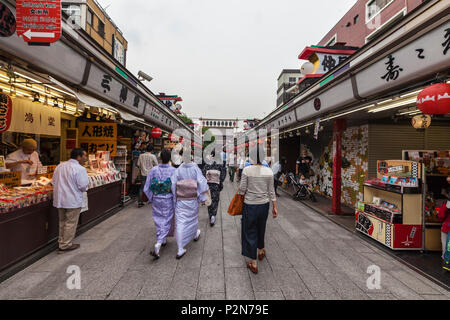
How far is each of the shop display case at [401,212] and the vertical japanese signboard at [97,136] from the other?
8301 millimetres

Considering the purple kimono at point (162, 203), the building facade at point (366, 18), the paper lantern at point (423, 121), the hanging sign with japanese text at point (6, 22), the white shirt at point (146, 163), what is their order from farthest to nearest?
the building facade at point (366, 18) < the white shirt at point (146, 163) < the paper lantern at point (423, 121) < the purple kimono at point (162, 203) < the hanging sign with japanese text at point (6, 22)

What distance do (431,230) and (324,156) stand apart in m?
6.38

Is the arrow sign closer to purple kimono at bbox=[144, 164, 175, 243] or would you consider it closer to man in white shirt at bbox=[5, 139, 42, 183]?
purple kimono at bbox=[144, 164, 175, 243]

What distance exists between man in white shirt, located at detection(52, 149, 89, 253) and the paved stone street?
1.26 ft

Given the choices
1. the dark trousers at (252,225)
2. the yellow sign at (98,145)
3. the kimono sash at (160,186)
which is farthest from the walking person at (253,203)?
the yellow sign at (98,145)

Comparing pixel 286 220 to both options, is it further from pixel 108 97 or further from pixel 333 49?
pixel 333 49

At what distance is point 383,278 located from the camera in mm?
3537

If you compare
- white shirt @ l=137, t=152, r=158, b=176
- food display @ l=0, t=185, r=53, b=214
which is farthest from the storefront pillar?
food display @ l=0, t=185, r=53, b=214

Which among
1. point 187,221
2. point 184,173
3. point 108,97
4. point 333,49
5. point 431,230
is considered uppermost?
point 333,49

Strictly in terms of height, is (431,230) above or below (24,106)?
below

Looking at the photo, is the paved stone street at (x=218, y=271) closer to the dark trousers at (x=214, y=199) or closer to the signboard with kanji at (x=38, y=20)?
the dark trousers at (x=214, y=199)

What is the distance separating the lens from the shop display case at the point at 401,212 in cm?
450
